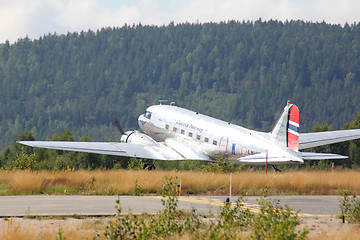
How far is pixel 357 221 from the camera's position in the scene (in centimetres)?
1791

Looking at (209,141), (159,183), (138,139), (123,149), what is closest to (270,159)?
(209,141)

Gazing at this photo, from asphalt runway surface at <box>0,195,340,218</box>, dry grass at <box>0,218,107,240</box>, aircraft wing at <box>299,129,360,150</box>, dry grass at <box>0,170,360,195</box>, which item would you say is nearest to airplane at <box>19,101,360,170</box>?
aircraft wing at <box>299,129,360,150</box>

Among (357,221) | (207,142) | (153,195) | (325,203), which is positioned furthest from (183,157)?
(357,221)

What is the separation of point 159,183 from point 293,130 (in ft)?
32.7

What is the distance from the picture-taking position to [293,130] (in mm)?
32156

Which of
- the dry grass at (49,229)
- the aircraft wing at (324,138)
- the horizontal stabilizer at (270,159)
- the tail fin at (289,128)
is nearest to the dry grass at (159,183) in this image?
the horizontal stabilizer at (270,159)

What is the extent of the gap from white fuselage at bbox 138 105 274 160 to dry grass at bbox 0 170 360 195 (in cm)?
597

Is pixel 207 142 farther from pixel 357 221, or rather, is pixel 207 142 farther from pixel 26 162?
pixel 357 221

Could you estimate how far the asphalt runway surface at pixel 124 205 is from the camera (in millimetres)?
19062

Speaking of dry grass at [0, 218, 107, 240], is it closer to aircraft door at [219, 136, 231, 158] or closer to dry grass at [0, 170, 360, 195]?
dry grass at [0, 170, 360, 195]

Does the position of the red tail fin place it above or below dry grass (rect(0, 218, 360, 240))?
above

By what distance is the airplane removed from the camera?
3234 centimetres

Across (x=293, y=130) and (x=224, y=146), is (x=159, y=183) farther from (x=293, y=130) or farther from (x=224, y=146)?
(x=224, y=146)

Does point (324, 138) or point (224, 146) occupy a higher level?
point (324, 138)
